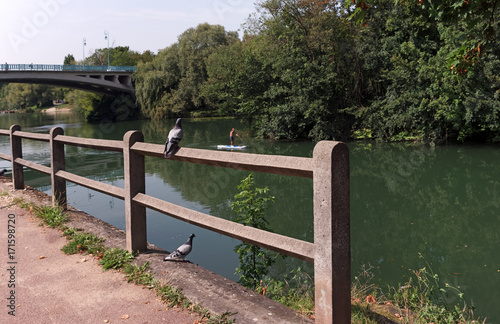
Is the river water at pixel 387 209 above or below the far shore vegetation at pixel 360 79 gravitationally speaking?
below

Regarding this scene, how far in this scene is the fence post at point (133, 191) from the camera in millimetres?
4137

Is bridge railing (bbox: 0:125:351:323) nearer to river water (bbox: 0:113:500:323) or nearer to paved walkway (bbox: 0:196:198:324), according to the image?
paved walkway (bbox: 0:196:198:324)

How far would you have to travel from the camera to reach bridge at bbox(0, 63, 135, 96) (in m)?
44.1

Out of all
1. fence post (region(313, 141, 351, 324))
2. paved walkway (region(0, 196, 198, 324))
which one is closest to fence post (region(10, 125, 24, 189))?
paved walkway (region(0, 196, 198, 324))

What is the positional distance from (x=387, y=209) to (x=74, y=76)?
1801 inches

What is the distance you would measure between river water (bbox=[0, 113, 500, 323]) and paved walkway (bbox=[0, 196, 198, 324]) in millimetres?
3104

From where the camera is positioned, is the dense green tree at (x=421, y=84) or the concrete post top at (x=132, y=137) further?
the dense green tree at (x=421, y=84)

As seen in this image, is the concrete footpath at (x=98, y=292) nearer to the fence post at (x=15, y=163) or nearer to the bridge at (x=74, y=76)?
the fence post at (x=15, y=163)

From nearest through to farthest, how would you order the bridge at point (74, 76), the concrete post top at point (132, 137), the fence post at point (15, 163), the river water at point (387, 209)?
1. the concrete post top at point (132, 137)
2. the river water at point (387, 209)
3. the fence post at point (15, 163)
4. the bridge at point (74, 76)

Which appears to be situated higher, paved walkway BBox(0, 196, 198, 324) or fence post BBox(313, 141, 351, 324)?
fence post BBox(313, 141, 351, 324)

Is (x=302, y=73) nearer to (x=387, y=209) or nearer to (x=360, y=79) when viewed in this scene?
(x=360, y=79)

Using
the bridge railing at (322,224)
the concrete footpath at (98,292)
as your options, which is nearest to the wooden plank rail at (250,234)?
the bridge railing at (322,224)

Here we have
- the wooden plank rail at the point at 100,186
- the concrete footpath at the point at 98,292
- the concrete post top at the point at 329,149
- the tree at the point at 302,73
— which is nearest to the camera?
the concrete post top at the point at 329,149

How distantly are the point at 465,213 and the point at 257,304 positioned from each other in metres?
9.51
